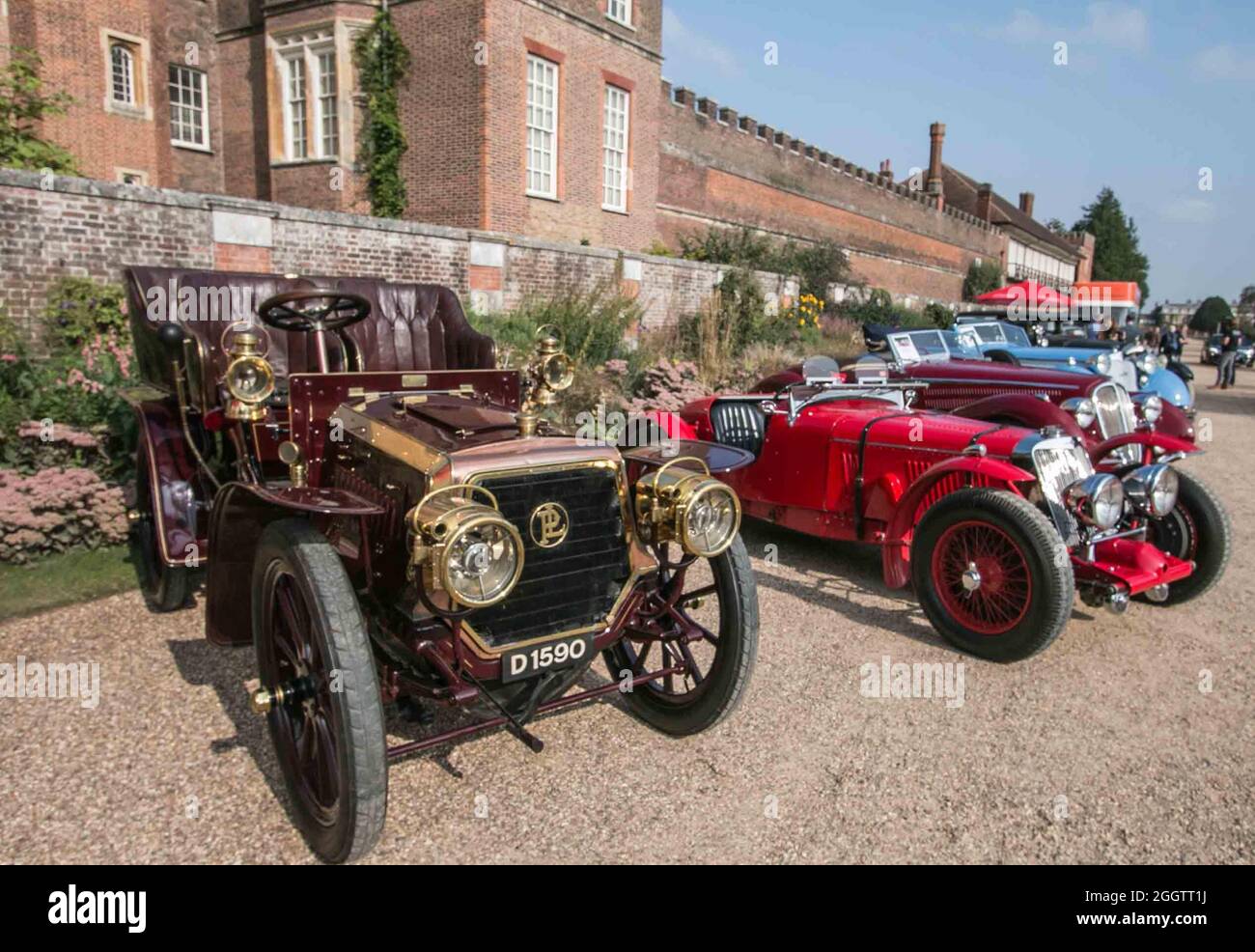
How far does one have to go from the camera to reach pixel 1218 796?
320cm

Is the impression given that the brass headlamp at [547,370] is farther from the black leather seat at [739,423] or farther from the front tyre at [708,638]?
the black leather seat at [739,423]

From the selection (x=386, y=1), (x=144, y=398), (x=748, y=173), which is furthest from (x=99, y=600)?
(x=748, y=173)

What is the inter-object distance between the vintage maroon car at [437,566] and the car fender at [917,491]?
6.03ft

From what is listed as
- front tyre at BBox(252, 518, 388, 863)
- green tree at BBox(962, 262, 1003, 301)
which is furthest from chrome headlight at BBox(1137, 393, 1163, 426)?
green tree at BBox(962, 262, 1003, 301)

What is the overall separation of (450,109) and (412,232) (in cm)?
620

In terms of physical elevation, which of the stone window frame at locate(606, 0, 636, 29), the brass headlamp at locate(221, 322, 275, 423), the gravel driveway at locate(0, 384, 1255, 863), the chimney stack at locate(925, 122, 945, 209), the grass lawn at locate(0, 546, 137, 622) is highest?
the chimney stack at locate(925, 122, 945, 209)

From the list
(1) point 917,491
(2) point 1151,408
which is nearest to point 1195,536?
(1) point 917,491

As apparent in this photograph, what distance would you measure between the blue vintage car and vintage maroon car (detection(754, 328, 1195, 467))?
73 cm

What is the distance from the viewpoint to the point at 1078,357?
9.92 metres

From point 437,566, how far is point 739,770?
158cm

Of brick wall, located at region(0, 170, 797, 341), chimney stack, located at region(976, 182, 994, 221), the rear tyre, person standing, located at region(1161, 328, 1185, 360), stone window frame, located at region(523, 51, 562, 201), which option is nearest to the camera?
the rear tyre

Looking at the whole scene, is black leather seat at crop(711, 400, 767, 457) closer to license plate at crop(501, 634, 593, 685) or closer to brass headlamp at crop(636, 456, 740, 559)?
brass headlamp at crop(636, 456, 740, 559)

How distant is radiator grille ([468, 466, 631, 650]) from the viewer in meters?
2.72

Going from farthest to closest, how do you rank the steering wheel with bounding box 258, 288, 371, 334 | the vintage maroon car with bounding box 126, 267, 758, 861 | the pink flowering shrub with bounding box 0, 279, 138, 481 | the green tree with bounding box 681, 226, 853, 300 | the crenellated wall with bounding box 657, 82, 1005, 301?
the crenellated wall with bounding box 657, 82, 1005, 301
the green tree with bounding box 681, 226, 853, 300
the pink flowering shrub with bounding box 0, 279, 138, 481
the steering wheel with bounding box 258, 288, 371, 334
the vintage maroon car with bounding box 126, 267, 758, 861
